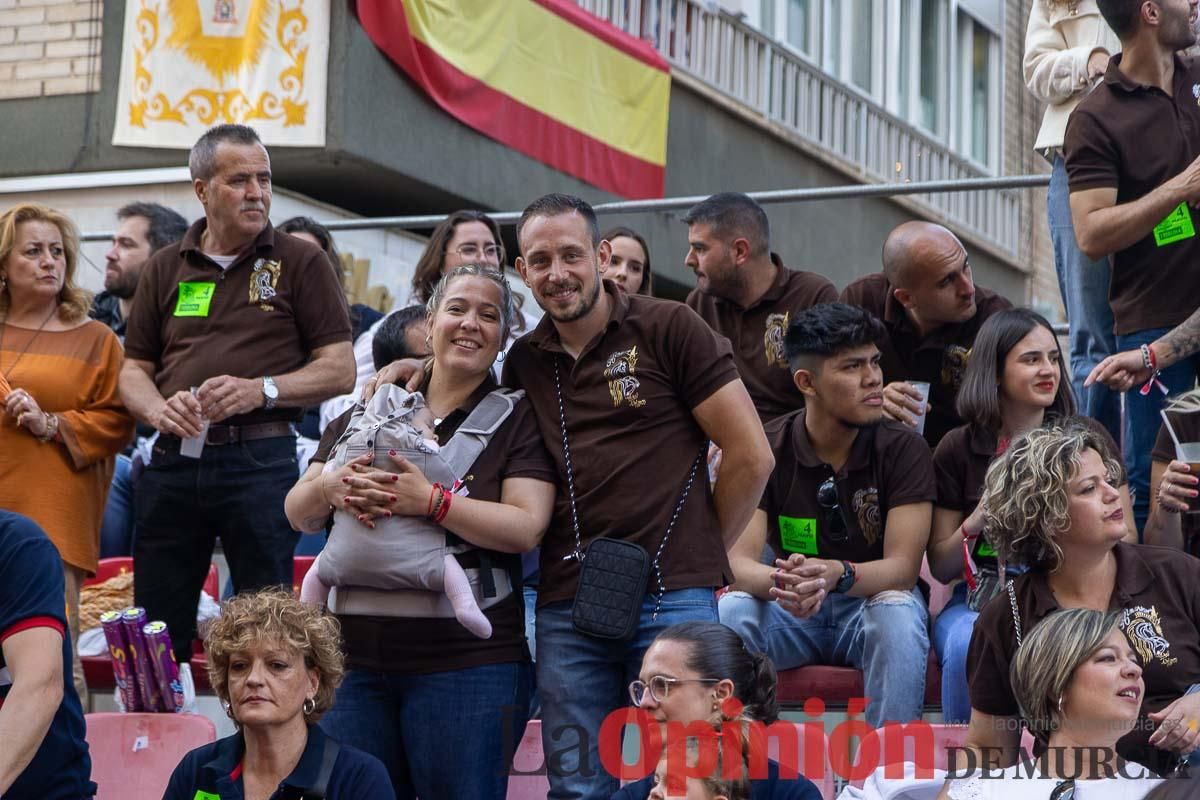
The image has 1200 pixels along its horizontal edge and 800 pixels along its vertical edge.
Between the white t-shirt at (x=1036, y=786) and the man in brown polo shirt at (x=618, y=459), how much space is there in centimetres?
84

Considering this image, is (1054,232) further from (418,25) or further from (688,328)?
(418,25)

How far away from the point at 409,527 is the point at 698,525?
75cm

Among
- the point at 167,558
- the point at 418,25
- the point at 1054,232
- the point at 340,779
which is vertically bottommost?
the point at 340,779

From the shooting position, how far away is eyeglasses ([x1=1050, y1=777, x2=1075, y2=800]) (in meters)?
3.96

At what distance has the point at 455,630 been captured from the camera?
14.9 feet

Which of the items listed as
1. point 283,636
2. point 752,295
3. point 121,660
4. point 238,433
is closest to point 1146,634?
point 283,636

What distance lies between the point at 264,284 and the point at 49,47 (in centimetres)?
565

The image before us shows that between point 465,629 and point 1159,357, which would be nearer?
point 465,629

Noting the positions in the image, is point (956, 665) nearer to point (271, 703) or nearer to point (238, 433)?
point (271, 703)

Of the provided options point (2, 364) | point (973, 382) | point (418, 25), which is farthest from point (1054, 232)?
point (418, 25)

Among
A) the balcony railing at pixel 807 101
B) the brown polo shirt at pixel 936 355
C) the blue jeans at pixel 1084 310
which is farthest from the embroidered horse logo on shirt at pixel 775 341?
the balcony railing at pixel 807 101

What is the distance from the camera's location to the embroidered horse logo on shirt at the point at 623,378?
4648 mm

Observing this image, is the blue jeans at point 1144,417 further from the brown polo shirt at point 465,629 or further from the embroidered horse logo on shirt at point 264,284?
the embroidered horse logo on shirt at point 264,284

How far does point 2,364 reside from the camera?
6.16m
